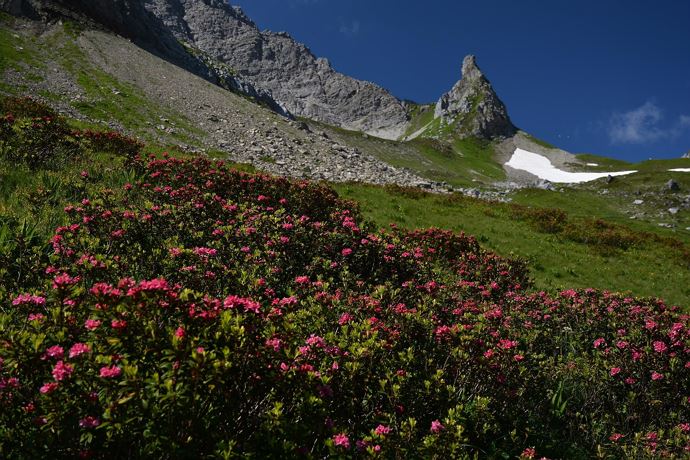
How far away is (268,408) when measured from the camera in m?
3.91

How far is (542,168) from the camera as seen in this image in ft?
408

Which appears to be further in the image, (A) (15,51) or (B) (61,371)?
(A) (15,51)

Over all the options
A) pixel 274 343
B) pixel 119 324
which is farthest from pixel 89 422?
pixel 274 343

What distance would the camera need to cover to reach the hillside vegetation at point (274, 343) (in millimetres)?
2941

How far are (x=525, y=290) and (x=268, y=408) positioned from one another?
38.2ft

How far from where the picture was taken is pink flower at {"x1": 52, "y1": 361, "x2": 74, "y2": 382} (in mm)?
2674

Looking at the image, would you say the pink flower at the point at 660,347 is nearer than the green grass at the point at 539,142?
Yes

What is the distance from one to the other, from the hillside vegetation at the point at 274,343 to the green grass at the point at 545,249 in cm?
585

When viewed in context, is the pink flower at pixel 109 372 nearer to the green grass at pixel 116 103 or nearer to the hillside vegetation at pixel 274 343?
the hillside vegetation at pixel 274 343

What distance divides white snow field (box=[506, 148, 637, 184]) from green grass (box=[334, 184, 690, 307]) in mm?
90060

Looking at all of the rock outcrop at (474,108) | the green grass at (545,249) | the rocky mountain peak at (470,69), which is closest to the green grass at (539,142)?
the rock outcrop at (474,108)

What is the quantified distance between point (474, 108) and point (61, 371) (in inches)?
7076

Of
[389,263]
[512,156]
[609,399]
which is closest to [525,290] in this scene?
[389,263]

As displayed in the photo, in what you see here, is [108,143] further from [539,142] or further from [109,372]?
[539,142]
